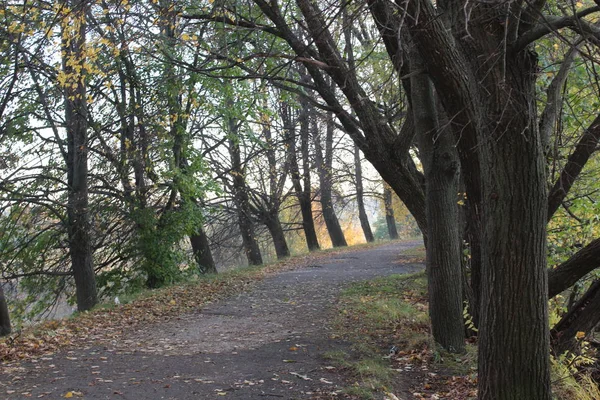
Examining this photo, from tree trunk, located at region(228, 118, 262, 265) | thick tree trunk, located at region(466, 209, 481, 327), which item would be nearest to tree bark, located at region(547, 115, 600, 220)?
thick tree trunk, located at region(466, 209, 481, 327)

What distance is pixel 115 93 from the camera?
49.2 feet

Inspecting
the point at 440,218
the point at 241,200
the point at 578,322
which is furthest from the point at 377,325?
the point at 241,200

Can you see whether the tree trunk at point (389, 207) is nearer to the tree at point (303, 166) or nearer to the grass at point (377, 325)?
the tree at point (303, 166)

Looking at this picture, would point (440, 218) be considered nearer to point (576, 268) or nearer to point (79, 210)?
point (576, 268)

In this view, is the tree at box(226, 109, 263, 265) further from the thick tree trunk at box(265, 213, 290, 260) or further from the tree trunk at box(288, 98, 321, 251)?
the tree trunk at box(288, 98, 321, 251)

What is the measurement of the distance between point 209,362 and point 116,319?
364cm

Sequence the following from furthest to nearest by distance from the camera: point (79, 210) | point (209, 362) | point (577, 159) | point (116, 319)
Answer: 1. point (79, 210)
2. point (116, 319)
3. point (209, 362)
4. point (577, 159)

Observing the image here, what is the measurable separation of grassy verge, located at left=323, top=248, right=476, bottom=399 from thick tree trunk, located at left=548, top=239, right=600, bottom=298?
4.78 ft

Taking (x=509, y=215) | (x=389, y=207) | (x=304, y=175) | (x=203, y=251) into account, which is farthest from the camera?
(x=389, y=207)

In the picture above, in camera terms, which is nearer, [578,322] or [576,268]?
[576,268]

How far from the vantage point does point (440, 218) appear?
742 centimetres

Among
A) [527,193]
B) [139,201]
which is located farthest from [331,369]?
[139,201]

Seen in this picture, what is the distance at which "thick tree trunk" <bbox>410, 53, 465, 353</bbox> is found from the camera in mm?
7266

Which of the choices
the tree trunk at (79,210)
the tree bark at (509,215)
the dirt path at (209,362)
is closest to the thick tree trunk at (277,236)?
the tree trunk at (79,210)
